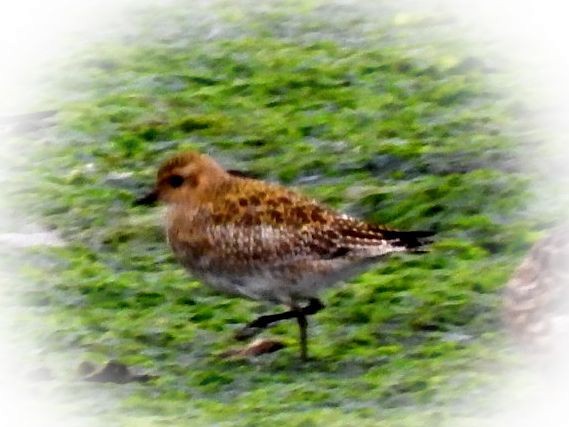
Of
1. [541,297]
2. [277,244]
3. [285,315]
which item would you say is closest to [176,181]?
[277,244]

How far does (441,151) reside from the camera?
13.6 meters

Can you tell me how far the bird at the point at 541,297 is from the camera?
31.9 ft

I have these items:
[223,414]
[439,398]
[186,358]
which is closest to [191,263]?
[186,358]

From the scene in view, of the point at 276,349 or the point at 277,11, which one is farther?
the point at 277,11

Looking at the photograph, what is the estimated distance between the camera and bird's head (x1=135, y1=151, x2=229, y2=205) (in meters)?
10.9

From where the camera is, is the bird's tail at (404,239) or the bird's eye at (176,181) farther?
the bird's eye at (176,181)

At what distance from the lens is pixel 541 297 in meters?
9.83

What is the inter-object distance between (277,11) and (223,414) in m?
7.68

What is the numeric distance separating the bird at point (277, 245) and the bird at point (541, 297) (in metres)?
0.77

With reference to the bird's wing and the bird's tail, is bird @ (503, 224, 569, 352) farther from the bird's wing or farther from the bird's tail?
the bird's wing

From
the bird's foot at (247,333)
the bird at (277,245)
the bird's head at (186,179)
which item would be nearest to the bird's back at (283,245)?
the bird at (277,245)

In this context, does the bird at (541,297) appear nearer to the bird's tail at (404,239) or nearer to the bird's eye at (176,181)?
the bird's tail at (404,239)

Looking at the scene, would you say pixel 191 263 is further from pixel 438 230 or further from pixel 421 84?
pixel 421 84

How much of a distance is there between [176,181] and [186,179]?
0.11 meters
